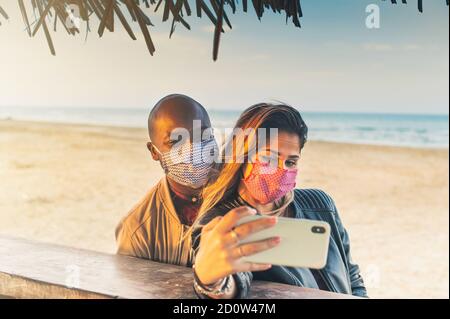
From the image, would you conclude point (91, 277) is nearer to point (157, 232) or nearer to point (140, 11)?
point (157, 232)

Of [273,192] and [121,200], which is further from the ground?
[273,192]

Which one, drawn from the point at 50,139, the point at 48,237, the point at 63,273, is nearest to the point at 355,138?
the point at 50,139

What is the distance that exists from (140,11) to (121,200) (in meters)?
1.08

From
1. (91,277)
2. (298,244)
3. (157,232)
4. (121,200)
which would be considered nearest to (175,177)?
(157,232)

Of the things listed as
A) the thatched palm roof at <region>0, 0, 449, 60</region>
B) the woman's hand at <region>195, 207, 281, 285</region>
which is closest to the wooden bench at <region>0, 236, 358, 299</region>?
the woman's hand at <region>195, 207, 281, 285</region>

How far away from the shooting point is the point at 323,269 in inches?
80.9

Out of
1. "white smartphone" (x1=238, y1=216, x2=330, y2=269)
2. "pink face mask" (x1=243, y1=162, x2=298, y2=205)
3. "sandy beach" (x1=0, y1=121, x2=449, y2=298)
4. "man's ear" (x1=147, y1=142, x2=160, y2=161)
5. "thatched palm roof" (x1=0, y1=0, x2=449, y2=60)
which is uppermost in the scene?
"thatched palm roof" (x1=0, y1=0, x2=449, y2=60)

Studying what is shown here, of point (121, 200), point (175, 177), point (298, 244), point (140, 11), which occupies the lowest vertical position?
point (121, 200)

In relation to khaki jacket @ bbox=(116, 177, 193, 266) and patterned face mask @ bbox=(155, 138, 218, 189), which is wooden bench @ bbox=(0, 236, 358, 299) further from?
patterned face mask @ bbox=(155, 138, 218, 189)

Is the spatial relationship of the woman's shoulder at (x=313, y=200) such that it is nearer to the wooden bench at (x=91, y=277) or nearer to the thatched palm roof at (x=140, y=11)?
the wooden bench at (x=91, y=277)

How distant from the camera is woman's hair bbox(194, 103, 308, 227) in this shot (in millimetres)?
2111

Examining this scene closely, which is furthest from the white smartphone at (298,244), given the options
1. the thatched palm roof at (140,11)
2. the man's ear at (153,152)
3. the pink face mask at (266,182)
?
the thatched palm roof at (140,11)

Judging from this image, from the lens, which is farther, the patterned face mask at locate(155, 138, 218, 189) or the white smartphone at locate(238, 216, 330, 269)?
the patterned face mask at locate(155, 138, 218, 189)

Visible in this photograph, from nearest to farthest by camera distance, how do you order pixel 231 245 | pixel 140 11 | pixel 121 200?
1. pixel 231 245
2. pixel 140 11
3. pixel 121 200
